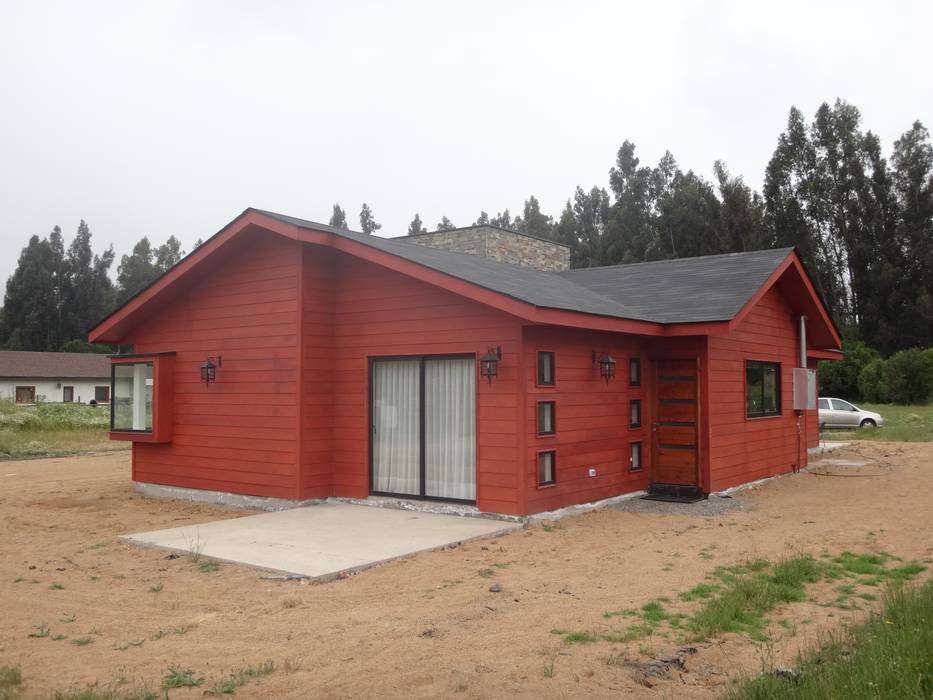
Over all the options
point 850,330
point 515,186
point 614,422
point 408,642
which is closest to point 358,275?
point 614,422

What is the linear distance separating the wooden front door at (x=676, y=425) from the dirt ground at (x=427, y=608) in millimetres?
1216

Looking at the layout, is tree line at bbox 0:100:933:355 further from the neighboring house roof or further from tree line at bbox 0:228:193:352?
tree line at bbox 0:228:193:352

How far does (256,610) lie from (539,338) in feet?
15.3

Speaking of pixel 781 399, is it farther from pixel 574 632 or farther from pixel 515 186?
pixel 515 186

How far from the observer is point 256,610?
573cm

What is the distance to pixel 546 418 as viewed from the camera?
366 inches

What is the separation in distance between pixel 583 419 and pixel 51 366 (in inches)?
1963

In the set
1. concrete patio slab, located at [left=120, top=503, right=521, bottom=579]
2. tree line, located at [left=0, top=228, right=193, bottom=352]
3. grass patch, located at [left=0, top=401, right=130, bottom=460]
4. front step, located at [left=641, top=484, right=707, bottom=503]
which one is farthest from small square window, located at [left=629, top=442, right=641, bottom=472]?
tree line, located at [left=0, top=228, right=193, bottom=352]

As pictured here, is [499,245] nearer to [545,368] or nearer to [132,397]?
[132,397]

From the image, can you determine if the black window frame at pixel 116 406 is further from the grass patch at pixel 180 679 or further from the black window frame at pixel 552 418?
the grass patch at pixel 180 679

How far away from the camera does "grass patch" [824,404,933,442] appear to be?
20.7m

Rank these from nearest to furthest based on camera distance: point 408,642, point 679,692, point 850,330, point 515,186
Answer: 1. point 679,692
2. point 408,642
3. point 850,330
4. point 515,186

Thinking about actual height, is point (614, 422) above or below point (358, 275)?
below

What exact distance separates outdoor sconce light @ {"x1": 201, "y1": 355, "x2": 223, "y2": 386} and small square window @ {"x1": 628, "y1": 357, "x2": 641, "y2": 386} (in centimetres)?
585
